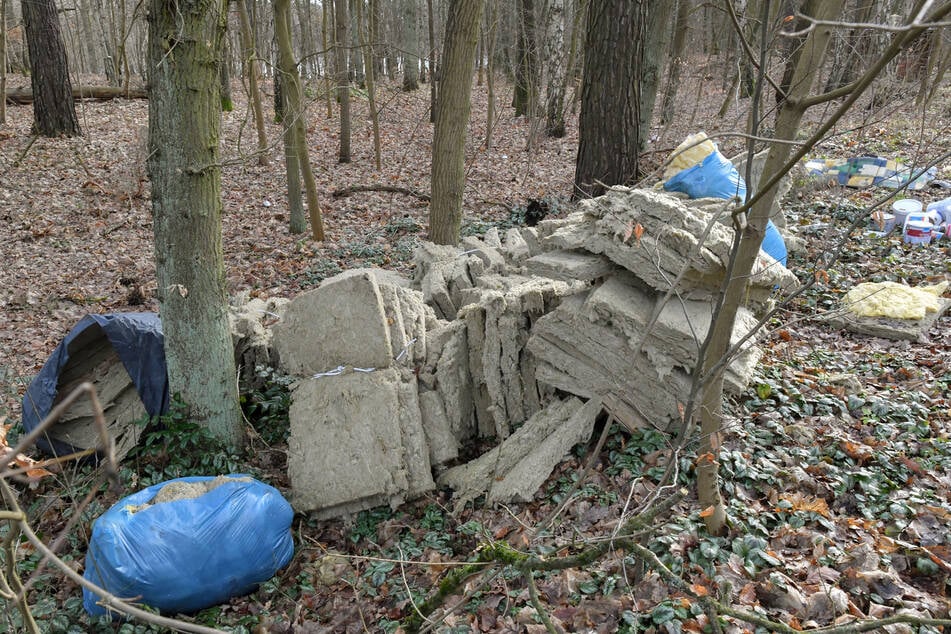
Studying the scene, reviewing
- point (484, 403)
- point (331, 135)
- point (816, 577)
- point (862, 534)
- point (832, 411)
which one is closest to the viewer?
point (816, 577)

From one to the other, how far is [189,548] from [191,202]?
2.23m

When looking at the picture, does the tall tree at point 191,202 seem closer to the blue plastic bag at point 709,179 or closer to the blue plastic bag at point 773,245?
the blue plastic bag at point 709,179

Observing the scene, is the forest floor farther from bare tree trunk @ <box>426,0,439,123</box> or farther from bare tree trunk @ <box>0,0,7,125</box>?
bare tree trunk @ <box>426,0,439,123</box>

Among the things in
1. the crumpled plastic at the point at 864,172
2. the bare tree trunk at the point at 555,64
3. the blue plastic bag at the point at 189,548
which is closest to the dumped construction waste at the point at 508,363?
the blue plastic bag at the point at 189,548

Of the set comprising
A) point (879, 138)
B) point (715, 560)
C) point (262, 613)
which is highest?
point (879, 138)

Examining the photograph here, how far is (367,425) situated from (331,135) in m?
12.3

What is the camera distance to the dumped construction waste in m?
3.98

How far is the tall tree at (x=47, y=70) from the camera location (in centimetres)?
1109

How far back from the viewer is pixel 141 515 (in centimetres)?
359

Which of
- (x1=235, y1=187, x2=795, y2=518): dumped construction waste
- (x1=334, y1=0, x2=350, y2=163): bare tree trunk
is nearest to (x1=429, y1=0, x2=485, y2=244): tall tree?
(x1=235, y1=187, x2=795, y2=518): dumped construction waste

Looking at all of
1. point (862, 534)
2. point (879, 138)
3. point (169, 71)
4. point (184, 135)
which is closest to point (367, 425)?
point (184, 135)

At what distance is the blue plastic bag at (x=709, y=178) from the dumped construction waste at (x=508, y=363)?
5.91ft

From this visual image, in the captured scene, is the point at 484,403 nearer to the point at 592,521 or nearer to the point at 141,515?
the point at 592,521

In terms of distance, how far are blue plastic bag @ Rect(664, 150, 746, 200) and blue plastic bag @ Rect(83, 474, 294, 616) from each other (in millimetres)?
5045
